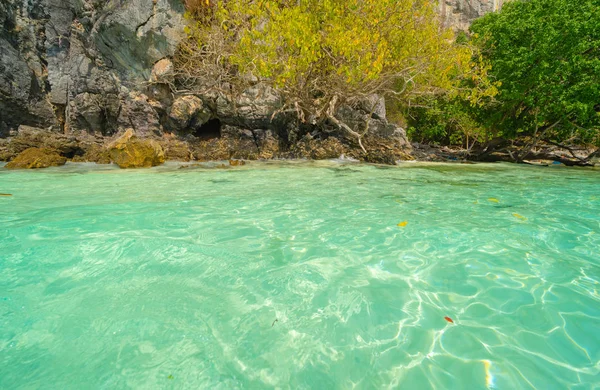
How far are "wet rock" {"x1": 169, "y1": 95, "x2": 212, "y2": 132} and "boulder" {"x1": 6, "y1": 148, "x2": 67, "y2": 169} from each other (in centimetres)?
541

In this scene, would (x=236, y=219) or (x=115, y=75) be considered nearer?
(x=236, y=219)

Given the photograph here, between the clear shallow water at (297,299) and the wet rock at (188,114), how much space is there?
1149 cm

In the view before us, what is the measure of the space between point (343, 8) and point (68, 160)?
41.3ft

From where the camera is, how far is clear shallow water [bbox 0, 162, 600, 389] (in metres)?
1.46

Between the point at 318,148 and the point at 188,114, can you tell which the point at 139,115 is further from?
the point at 318,148

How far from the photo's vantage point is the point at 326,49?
37.0 ft

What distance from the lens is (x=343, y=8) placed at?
10805 millimetres

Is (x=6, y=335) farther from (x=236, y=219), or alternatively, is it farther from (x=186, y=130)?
(x=186, y=130)

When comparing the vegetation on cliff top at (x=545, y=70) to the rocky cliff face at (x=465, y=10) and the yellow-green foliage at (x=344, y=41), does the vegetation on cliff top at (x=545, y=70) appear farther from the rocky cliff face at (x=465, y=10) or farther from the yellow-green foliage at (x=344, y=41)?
the rocky cliff face at (x=465, y=10)

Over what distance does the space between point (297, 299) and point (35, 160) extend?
1185 centimetres

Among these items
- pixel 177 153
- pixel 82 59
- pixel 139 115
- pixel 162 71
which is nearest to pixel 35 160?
pixel 177 153

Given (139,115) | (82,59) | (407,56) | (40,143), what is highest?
(82,59)

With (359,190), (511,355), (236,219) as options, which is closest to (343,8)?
(359,190)

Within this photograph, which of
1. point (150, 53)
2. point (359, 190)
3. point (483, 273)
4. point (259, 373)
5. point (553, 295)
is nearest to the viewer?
point (259, 373)
